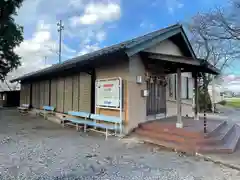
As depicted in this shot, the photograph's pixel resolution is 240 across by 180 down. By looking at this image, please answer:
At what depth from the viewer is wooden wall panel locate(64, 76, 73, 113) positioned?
10992 mm

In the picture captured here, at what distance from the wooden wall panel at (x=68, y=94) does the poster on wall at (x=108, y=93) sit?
8.96 feet

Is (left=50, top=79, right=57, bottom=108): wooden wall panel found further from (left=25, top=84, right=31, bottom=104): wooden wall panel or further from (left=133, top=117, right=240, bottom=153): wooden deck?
(left=133, top=117, right=240, bottom=153): wooden deck

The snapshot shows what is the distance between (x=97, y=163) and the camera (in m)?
4.77

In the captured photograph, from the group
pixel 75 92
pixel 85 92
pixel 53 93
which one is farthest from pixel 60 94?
pixel 85 92

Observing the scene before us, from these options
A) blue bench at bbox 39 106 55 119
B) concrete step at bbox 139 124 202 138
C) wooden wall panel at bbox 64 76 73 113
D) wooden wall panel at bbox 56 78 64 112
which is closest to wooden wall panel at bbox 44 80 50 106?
blue bench at bbox 39 106 55 119

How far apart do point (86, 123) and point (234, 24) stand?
26.2ft

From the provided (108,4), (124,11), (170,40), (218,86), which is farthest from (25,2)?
(218,86)

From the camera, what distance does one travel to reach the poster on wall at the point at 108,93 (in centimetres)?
782

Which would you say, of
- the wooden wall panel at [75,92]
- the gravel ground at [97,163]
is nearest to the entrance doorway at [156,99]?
the gravel ground at [97,163]

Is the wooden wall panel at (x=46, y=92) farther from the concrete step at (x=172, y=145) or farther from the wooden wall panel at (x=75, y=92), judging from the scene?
the concrete step at (x=172, y=145)

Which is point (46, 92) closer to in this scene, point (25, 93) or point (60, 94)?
point (60, 94)

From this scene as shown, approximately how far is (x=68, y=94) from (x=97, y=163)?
7107mm

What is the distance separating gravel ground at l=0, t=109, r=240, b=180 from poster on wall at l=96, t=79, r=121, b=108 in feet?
5.91

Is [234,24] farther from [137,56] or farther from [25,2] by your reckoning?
[25,2]
